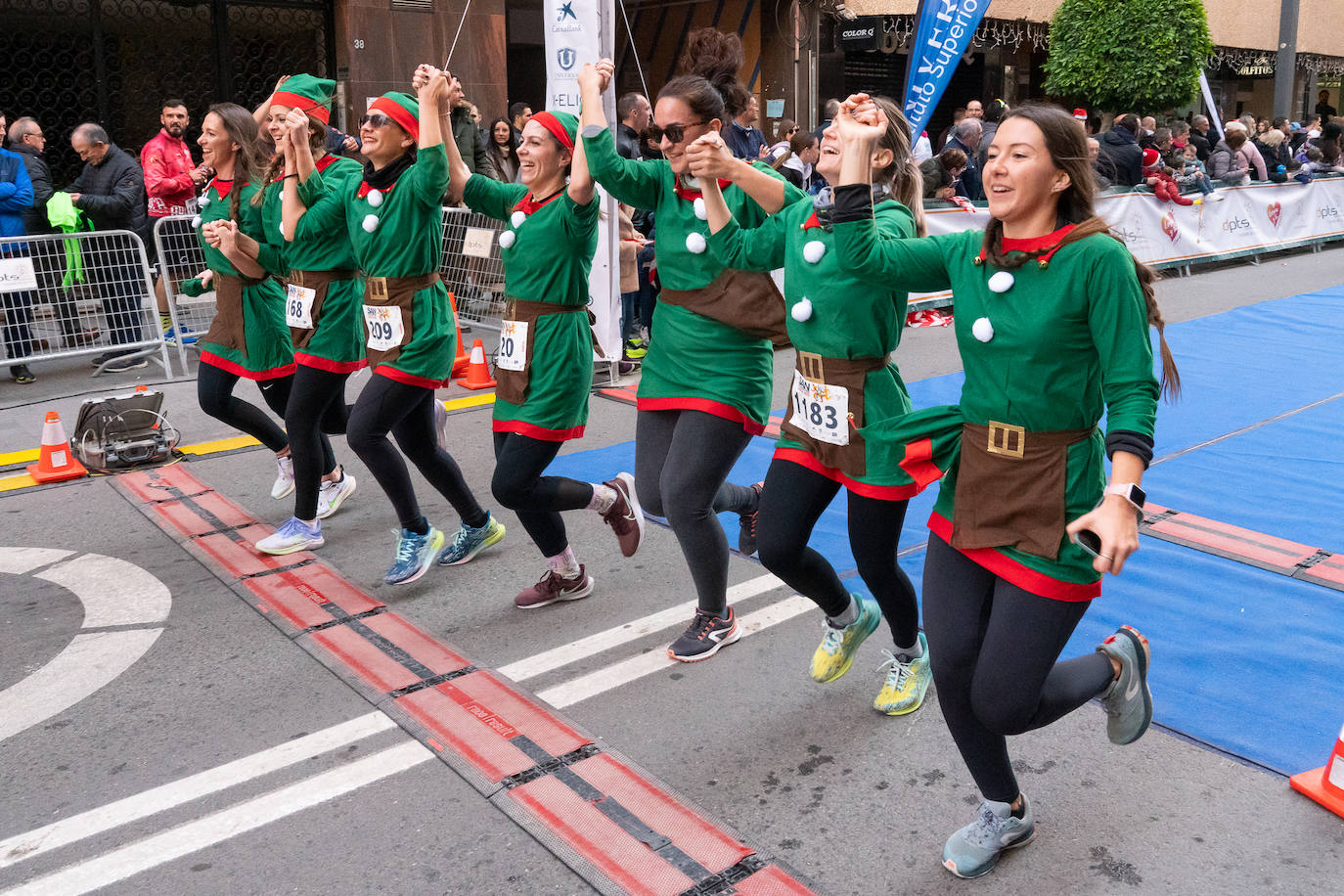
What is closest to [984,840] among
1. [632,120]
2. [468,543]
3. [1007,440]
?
[1007,440]

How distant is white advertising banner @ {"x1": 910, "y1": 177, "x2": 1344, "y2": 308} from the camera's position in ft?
42.5

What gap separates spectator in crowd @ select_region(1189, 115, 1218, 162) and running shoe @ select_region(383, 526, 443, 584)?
1378 cm

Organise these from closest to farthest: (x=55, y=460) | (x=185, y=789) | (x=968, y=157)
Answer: (x=185, y=789), (x=55, y=460), (x=968, y=157)

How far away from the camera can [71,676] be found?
3963mm

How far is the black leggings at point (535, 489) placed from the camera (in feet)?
13.8

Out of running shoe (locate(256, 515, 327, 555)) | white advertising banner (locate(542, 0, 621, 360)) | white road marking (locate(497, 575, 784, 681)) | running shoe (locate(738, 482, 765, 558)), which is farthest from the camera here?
white advertising banner (locate(542, 0, 621, 360))

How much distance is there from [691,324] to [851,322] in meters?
0.69

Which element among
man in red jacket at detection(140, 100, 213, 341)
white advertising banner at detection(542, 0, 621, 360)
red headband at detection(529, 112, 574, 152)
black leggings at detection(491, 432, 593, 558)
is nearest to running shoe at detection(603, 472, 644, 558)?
black leggings at detection(491, 432, 593, 558)

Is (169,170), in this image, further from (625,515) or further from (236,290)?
(625,515)

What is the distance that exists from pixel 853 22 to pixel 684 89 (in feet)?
47.1

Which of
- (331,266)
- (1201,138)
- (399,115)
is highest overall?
(1201,138)

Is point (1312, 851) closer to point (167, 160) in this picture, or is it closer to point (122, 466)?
point (122, 466)

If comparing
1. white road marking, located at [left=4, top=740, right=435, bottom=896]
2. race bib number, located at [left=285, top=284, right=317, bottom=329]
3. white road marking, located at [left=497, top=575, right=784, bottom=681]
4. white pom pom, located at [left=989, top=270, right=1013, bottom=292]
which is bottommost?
white road marking, located at [left=4, top=740, right=435, bottom=896]

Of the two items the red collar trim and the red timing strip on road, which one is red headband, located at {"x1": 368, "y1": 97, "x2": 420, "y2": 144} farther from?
the red timing strip on road
